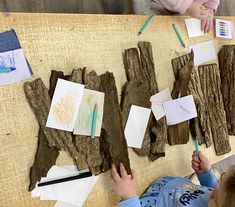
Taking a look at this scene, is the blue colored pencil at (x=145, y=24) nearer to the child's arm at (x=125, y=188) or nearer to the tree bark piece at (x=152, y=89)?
the tree bark piece at (x=152, y=89)

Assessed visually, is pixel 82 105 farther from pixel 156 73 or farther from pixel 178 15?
pixel 178 15

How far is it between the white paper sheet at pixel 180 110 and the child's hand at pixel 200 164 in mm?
150

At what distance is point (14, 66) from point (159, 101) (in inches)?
21.5

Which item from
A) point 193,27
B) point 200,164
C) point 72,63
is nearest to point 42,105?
point 72,63


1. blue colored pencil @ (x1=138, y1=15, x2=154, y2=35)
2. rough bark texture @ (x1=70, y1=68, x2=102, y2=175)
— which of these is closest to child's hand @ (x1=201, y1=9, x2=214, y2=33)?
blue colored pencil @ (x1=138, y1=15, x2=154, y2=35)

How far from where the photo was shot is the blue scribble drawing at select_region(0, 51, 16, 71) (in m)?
0.92

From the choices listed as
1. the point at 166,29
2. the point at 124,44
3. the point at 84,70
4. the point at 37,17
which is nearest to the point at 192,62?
the point at 166,29

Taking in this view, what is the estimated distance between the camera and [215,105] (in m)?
1.49

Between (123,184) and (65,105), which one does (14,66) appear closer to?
(65,105)

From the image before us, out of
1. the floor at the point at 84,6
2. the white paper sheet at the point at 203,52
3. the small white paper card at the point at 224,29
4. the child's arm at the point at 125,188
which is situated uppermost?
the floor at the point at 84,6

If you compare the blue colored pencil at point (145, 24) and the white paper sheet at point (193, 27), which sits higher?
the blue colored pencil at point (145, 24)

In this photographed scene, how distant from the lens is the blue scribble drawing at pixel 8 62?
0.92m

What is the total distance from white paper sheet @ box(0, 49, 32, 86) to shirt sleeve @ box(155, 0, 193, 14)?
71 centimetres

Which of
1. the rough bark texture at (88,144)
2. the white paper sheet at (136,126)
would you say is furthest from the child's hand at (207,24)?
the rough bark texture at (88,144)
